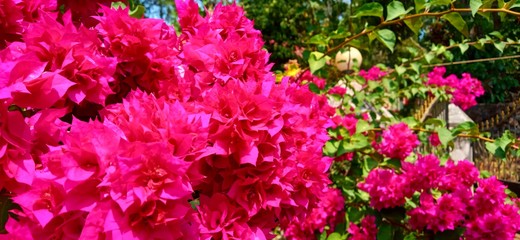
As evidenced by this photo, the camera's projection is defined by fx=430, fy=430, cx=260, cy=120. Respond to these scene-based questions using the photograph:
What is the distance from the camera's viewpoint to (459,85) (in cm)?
436

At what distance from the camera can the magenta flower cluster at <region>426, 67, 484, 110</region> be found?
3.85 meters

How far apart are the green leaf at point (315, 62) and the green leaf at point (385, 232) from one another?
0.97 metres

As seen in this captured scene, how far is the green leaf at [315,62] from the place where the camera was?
5.29 ft

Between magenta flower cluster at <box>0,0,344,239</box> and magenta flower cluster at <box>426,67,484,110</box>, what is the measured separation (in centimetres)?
313

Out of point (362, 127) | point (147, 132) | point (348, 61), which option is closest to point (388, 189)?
point (362, 127)

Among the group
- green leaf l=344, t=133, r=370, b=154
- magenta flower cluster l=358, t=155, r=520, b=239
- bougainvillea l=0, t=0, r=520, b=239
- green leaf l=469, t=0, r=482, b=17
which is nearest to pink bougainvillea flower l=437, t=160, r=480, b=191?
magenta flower cluster l=358, t=155, r=520, b=239

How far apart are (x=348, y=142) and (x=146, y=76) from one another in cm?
129

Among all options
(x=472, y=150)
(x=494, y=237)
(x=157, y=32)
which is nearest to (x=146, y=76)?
(x=157, y=32)

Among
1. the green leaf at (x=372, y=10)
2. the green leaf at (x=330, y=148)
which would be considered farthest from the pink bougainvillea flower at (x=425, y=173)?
the green leaf at (x=372, y=10)

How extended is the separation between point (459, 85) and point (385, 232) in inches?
110

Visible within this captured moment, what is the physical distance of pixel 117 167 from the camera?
0.55 meters

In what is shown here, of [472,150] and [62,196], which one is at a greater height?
[62,196]

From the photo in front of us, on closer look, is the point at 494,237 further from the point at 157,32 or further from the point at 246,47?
the point at 157,32

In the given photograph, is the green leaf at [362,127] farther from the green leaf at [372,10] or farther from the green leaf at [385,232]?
the green leaf at [372,10]
